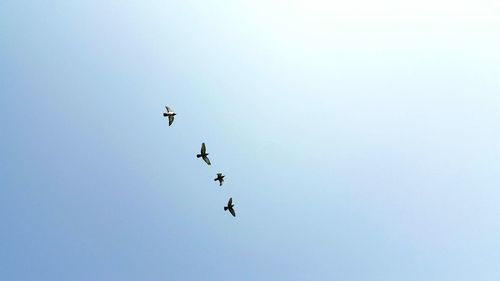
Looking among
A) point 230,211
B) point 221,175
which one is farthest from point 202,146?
point 230,211

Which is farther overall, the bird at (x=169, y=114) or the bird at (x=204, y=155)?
the bird at (x=204, y=155)

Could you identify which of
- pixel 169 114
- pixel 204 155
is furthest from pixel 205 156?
→ pixel 169 114

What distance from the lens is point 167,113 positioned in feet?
235

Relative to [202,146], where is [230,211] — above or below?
below

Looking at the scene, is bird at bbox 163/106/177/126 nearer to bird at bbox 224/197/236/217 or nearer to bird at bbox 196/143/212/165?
bird at bbox 196/143/212/165

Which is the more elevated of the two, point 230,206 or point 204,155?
point 204,155

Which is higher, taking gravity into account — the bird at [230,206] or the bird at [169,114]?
the bird at [169,114]

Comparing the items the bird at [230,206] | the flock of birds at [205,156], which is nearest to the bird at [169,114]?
the flock of birds at [205,156]

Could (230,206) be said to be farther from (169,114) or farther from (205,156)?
(169,114)

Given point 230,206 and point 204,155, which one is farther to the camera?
point 230,206

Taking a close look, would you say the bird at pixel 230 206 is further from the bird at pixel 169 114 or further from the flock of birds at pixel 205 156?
the bird at pixel 169 114

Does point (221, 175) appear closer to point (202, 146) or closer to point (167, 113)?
point (202, 146)

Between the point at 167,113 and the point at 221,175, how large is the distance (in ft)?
51.1

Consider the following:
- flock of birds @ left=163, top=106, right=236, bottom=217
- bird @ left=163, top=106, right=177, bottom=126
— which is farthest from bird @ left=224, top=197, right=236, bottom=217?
bird @ left=163, top=106, right=177, bottom=126
